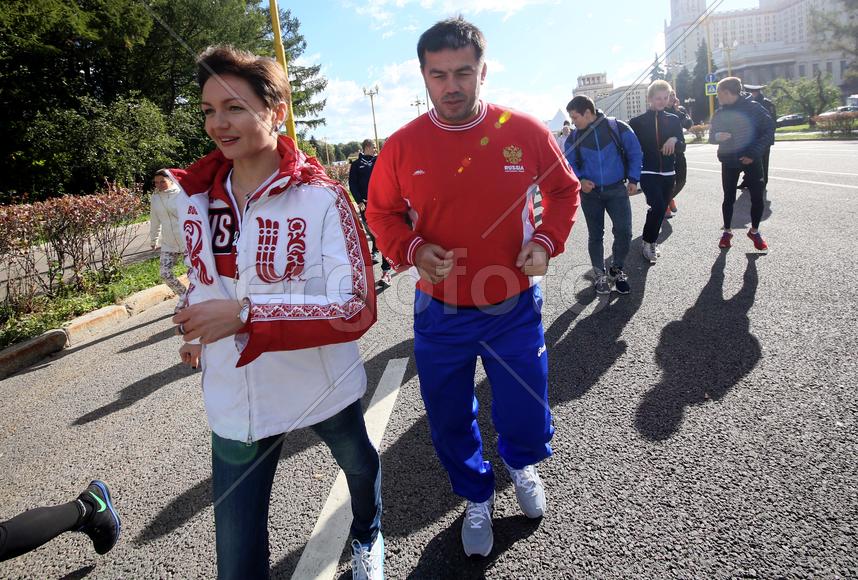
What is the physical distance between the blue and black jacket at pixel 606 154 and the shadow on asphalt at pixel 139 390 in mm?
4420

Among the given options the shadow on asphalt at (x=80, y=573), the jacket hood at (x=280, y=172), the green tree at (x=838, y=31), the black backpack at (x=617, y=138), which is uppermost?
the green tree at (x=838, y=31)

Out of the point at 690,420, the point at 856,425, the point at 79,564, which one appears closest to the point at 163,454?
the point at 79,564

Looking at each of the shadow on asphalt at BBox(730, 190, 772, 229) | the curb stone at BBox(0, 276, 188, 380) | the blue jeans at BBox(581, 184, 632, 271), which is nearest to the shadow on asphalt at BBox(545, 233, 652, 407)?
the blue jeans at BBox(581, 184, 632, 271)

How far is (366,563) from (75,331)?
21.3 feet

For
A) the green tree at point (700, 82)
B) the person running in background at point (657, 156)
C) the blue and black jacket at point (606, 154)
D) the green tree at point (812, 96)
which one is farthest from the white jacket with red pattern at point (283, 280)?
the green tree at point (700, 82)

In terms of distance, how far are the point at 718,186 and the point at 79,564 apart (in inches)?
569

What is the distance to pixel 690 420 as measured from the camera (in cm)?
306

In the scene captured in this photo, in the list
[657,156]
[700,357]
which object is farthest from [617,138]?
[700,357]

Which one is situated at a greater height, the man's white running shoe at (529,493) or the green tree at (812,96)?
the green tree at (812,96)

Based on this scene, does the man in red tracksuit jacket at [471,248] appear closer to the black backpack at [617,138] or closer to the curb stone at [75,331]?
the black backpack at [617,138]

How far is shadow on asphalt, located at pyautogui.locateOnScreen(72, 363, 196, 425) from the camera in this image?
4.37 meters

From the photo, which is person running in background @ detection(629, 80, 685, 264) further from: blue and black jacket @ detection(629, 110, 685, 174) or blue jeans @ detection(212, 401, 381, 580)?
blue jeans @ detection(212, 401, 381, 580)

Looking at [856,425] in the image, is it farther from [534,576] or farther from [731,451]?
[534,576]

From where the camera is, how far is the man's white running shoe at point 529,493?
2391 mm
